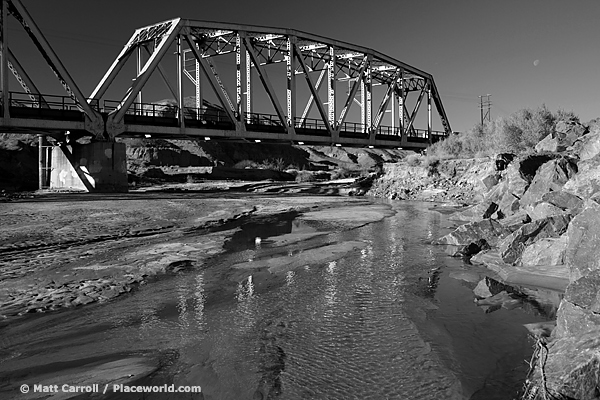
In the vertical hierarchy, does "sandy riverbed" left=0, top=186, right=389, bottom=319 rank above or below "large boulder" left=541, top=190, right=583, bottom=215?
below

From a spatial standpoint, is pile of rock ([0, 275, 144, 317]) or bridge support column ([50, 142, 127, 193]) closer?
pile of rock ([0, 275, 144, 317])

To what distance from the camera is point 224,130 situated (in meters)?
33.5

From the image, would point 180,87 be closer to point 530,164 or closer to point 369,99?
point 369,99

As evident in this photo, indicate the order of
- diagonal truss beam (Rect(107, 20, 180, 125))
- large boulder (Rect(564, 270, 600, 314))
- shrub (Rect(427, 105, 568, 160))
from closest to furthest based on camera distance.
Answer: large boulder (Rect(564, 270, 600, 314)), shrub (Rect(427, 105, 568, 160)), diagonal truss beam (Rect(107, 20, 180, 125))

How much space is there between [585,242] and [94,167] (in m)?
28.1

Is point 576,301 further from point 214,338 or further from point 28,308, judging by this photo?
point 28,308

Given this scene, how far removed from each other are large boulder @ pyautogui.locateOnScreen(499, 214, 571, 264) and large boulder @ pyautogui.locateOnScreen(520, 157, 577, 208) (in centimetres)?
371

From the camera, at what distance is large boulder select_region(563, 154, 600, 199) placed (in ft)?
28.1

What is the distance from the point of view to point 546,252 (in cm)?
739

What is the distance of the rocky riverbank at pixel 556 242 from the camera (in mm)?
3432

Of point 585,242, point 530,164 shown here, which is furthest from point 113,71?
point 585,242

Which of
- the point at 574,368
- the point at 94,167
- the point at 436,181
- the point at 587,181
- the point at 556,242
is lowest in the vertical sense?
the point at 574,368

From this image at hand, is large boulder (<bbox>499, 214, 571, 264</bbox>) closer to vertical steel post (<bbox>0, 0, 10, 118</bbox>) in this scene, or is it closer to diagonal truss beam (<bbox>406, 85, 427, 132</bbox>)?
vertical steel post (<bbox>0, 0, 10, 118</bbox>)

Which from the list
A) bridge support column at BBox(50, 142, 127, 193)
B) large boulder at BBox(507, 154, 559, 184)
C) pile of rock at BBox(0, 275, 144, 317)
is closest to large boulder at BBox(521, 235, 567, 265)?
pile of rock at BBox(0, 275, 144, 317)
